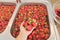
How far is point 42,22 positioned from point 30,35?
0.27 m

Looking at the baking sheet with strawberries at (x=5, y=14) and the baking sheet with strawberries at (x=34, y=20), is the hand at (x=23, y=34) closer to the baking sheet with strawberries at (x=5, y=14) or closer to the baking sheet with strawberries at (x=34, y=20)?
the baking sheet with strawberries at (x=34, y=20)

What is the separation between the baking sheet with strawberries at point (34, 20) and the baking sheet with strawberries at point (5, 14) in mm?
88

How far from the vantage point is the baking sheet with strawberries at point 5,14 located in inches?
56.8

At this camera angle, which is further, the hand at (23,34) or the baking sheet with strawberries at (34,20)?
the baking sheet with strawberries at (34,20)

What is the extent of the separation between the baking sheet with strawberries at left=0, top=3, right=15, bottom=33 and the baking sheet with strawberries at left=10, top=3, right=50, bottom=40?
0.09m

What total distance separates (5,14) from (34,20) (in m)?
0.47

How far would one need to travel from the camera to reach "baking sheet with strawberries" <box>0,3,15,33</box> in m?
1.44

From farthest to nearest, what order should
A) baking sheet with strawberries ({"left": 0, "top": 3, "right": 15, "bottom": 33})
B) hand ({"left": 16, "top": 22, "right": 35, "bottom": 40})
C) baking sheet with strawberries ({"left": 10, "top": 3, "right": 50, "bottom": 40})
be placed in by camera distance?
baking sheet with strawberries ({"left": 0, "top": 3, "right": 15, "bottom": 33})
baking sheet with strawberries ({"left": 10, "top": 3, "right": 50, "bottom": 40})
hand ({"left": 16, "top": 22, "right": 35, "bottom": 40})

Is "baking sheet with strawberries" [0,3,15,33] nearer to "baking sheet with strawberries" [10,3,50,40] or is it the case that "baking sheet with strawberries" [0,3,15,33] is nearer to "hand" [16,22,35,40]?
"baking sheet with strawberries" [10,3,50,40]

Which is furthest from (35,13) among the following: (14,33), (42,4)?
(14,33)

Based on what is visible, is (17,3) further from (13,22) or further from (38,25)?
(38,25)

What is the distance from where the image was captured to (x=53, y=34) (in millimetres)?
1237

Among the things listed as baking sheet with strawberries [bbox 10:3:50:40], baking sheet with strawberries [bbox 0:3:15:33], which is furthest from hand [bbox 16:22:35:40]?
baking sheet with strawberries [bbox 0:3:15:33]

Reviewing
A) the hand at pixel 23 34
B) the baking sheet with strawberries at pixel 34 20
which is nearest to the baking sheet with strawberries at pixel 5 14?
the baking sheet with strawberries at pixel 34 20
